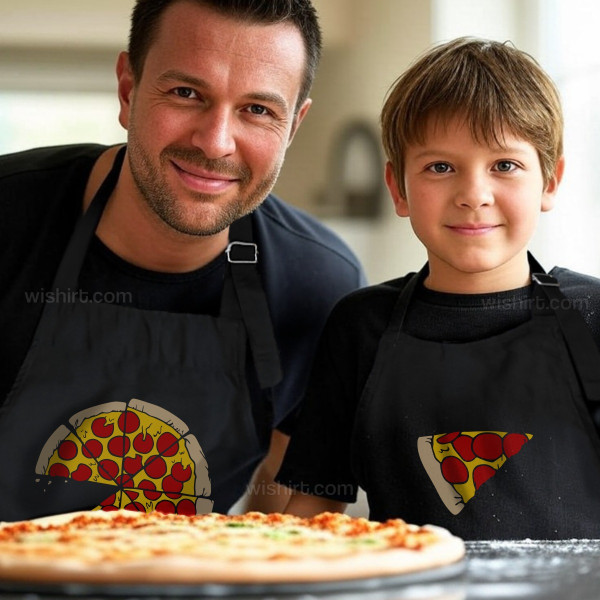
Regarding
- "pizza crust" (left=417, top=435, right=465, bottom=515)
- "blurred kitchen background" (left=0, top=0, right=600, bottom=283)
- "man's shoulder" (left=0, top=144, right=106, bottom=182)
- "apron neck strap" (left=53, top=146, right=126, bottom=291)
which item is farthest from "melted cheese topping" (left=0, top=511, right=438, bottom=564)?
"blurred kitchen background" (left=0, top=0, right=600, bottom=283)

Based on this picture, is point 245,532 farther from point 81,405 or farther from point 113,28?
point 113,28

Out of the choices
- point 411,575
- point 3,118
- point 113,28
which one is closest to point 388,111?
point 411,575

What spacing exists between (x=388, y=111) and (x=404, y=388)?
430mm

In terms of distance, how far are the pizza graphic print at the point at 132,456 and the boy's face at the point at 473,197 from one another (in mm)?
499

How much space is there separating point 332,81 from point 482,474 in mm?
2957

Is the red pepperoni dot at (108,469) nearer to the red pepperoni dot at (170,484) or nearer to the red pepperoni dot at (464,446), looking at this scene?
the red pepperoni dot at (170,484)

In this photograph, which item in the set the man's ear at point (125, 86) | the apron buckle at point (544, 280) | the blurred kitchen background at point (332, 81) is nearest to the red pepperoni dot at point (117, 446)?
the man's ear at point (125, 86)

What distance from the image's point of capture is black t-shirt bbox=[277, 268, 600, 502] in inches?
59.9

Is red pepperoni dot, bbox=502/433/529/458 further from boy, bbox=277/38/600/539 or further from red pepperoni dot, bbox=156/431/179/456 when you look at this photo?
red pepperoni dot, bbox=156/431/179/456

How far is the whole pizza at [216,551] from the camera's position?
0.91 metres

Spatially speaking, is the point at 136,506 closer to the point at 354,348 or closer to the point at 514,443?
the point at 354,348

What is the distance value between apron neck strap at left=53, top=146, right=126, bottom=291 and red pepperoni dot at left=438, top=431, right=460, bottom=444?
0.65 metres

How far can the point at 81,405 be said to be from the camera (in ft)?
5.23

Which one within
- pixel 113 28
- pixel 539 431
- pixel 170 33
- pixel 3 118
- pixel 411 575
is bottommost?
pixel 411 575
